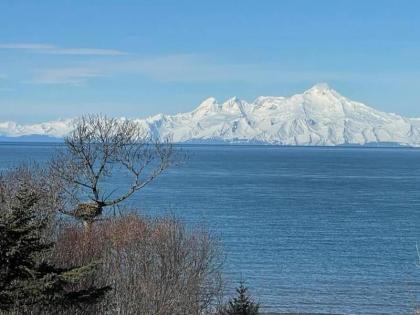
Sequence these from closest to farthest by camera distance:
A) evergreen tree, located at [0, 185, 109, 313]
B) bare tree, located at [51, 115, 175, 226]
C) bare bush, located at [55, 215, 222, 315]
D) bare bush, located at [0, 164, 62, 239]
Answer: evergreen tree, located at [0, 185, 109, 313]
bare bush, located at [55, 215, 222, 315]
bare bush, located at [0, 164, 62, 239]
bare tree, located at [51, 115, 175, 226]

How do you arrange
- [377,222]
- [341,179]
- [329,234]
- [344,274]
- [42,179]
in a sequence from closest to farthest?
1. [42,179]
2. [344,274]
3. [329,234]
4. [377,222]
5. [341,179]

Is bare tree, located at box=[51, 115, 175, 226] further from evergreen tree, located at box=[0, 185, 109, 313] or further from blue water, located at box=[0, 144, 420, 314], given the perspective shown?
evergreen tree, located at box=[0, 185, 109, 313]

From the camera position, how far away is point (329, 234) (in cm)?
6488

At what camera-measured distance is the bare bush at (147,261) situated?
23984 millimetres

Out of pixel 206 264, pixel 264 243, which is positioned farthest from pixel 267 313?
pixel 264 243

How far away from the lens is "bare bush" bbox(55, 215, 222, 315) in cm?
2398

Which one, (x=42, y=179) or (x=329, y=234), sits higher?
(x=42, y=179)

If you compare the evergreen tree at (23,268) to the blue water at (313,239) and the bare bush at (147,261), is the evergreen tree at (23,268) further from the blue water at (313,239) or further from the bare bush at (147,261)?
the blue water at (313,239)

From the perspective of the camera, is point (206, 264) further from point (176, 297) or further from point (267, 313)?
point (267, 313)

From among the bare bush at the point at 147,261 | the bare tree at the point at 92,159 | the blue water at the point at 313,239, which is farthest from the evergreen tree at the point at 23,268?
the bare tree at the point at 92,159

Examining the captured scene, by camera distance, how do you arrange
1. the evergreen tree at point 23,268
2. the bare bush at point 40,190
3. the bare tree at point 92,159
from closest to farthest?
1. the evergreen tree at point 23,268
2. the bare bush at point 40,190
3. the bare tree at point 92,159

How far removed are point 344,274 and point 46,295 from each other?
34.4 meters

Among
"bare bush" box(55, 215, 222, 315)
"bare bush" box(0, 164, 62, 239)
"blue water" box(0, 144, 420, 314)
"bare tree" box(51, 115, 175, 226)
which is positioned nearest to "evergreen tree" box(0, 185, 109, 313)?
"bare bush" box(55, 215, 222, 315)

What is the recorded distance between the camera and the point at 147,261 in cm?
2588
